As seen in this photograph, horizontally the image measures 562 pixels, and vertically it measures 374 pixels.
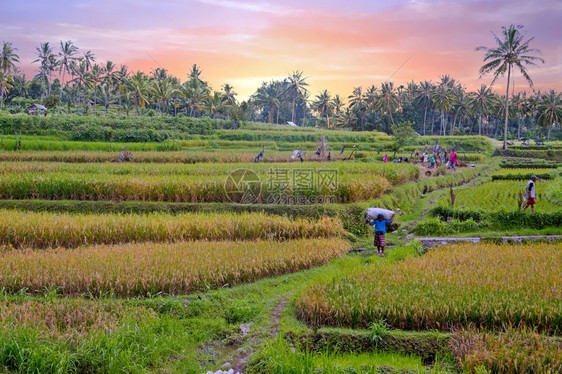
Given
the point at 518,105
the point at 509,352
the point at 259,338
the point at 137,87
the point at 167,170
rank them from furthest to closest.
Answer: the point at 518,105, the point at 137,87, the point at 167,170, the point at 259,338, the point at 509,352

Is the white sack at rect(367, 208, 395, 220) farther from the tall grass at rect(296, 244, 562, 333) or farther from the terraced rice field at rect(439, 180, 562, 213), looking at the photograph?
the terraced rice field at rect(439, 180, 562, 213)

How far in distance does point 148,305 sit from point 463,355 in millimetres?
4424

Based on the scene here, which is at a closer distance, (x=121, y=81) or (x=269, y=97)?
(x=121, y=81)

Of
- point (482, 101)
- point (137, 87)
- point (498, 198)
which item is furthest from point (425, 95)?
point (498, 198)

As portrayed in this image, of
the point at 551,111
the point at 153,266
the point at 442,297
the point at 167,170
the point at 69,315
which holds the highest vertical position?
the point at 551,111

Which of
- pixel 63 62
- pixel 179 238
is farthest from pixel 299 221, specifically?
pixel 63 62

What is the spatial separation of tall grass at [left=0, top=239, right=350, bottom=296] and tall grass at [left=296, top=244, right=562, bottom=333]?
1796mm

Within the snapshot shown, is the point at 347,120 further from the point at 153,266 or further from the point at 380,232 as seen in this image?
the point at 153,266

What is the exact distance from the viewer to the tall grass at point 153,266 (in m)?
7.06

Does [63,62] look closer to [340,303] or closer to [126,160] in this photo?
[126,160]

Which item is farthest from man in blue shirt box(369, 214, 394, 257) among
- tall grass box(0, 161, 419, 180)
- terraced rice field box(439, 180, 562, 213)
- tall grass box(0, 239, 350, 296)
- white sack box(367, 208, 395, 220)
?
tall grass box(0, 161, 419, 180)

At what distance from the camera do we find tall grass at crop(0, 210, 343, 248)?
1010 cm

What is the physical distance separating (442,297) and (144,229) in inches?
279

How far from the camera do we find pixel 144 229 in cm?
1034
